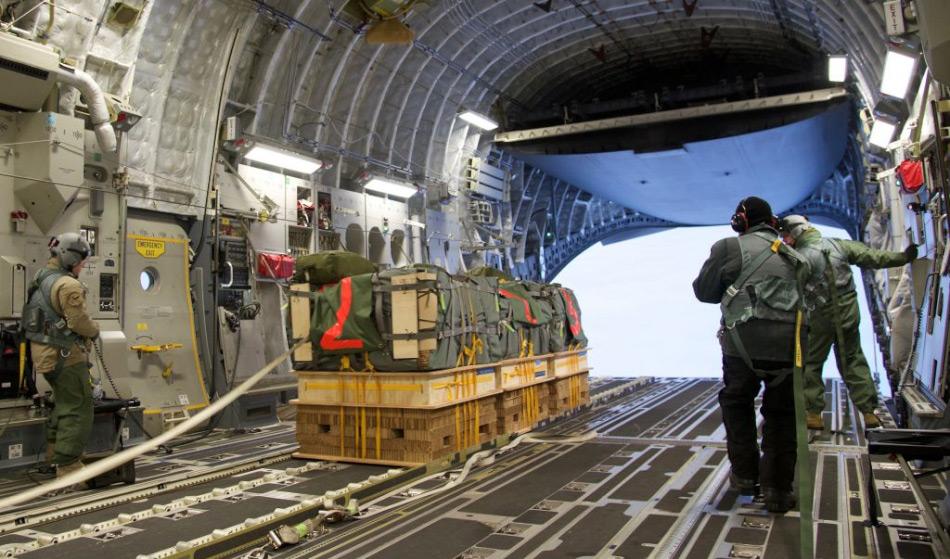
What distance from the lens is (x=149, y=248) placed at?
370 inches

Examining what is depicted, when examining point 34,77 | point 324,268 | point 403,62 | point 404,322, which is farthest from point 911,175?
point 403,62

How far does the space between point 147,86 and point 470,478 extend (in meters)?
7.33

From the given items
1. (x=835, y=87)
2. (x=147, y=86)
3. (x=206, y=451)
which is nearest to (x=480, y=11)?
(x=147, y=86)

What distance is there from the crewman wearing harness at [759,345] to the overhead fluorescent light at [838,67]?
9.41 meters

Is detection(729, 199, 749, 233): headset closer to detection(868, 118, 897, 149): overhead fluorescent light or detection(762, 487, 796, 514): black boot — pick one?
detection(762, 487, 796, 514): black boot

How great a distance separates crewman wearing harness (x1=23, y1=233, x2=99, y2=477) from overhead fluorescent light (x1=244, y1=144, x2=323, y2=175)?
479cm

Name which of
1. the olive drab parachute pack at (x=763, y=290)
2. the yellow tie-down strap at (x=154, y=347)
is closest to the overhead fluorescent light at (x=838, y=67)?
the olive drab parachute pack at (x=763, y=290)

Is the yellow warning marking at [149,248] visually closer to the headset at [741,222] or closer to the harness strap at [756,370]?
the headset at [741,222]

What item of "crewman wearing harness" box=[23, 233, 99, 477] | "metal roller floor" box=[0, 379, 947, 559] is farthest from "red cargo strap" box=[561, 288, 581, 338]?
"crewman wearing harness" box=[23, 233, 99, 477]

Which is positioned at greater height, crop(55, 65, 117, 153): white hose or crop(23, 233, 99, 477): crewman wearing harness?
crop(55, 65, 117, 153): white hose

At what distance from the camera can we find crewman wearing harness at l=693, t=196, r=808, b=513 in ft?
15.0

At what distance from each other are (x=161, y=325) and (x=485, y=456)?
5458 mm

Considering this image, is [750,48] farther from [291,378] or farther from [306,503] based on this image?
[306,503]

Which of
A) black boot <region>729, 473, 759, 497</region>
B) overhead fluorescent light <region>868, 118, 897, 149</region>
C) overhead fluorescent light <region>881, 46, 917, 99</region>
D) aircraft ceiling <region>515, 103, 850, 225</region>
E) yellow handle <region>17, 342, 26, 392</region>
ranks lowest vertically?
black boot <region>729, 473, 759, 497</region>
